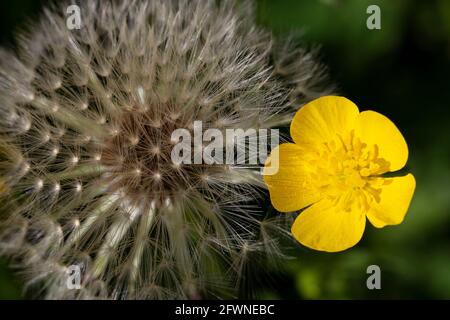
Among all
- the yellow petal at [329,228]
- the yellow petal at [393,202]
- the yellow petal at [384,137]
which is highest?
the yellow petal at [384,137]

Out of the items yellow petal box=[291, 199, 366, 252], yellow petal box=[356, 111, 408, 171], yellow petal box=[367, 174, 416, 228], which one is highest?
yellow petal box=[356, 111, 408, 171]

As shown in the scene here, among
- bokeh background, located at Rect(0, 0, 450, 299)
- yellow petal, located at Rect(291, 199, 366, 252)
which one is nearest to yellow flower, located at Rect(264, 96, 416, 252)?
yellow petal, located at Rect(291, 199, 366, 252)

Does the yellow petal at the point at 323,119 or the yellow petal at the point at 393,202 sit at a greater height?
the yellow petal at the point at 323,119

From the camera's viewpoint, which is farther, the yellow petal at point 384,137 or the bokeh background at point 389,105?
the bokeh background at point 389,105

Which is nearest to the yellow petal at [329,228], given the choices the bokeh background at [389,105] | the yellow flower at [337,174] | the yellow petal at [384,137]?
the yellow flower at [337,174]

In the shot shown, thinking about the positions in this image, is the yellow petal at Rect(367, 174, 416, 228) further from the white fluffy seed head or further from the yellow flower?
the white fluffy seed head

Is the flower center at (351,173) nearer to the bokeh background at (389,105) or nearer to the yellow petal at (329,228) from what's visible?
the yellow petal at (329,228)
